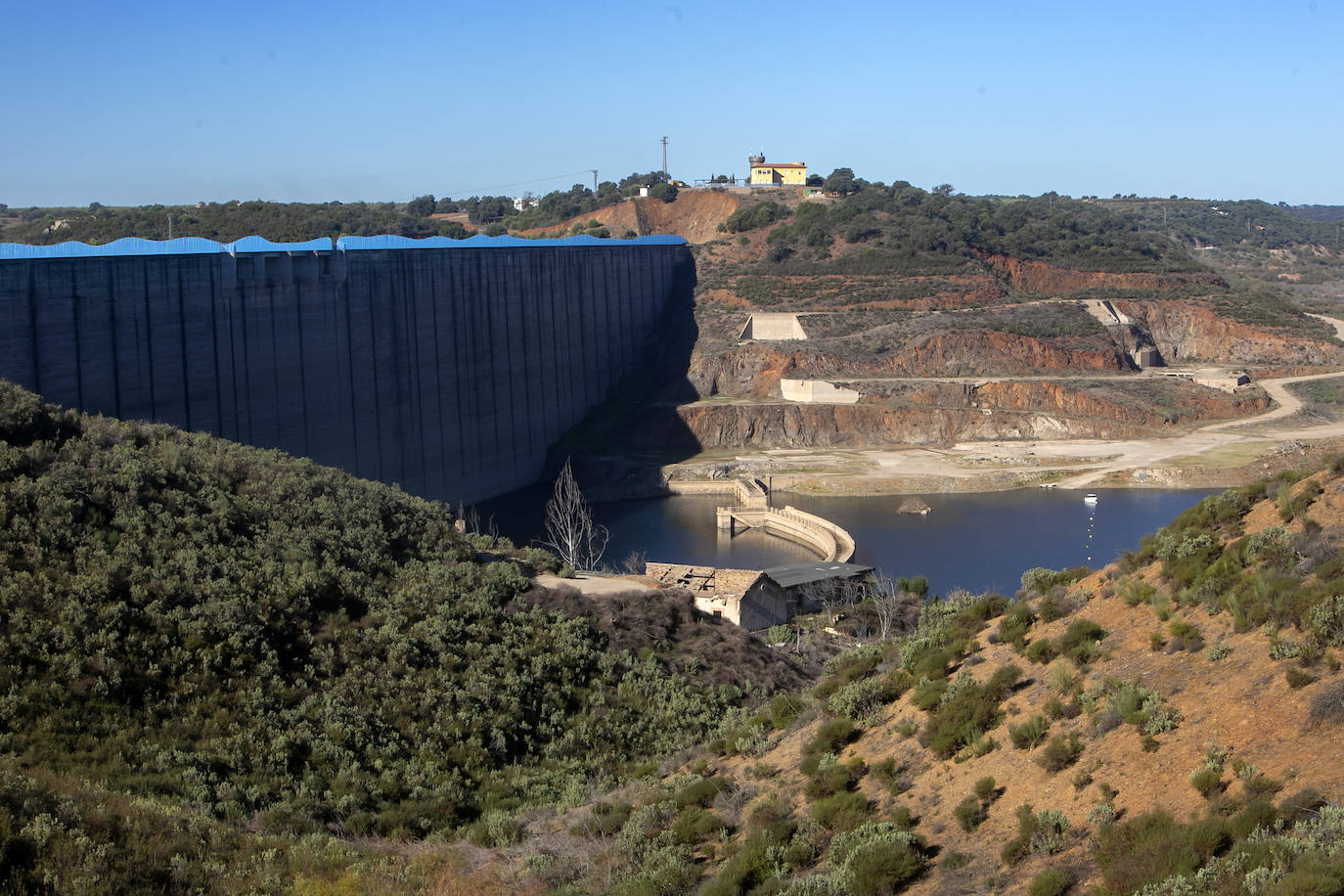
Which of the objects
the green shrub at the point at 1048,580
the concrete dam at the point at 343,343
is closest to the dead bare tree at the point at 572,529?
the concrete dam at the point at 343,343

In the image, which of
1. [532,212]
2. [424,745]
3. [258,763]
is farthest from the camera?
[532,212]

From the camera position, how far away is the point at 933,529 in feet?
188

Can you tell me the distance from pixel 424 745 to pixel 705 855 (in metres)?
6.07

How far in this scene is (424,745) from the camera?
18.3m

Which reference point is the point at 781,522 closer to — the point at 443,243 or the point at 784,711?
the point at 443,243

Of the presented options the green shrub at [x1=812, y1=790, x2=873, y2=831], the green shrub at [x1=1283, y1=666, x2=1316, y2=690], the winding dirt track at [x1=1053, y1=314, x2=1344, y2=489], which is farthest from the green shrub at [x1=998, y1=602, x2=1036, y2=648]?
the winding dirt track at [x1=1053, y1=314, x2=1344, y2=489]

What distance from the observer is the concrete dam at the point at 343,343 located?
138ft

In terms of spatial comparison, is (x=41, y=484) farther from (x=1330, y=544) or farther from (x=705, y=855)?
(x=1330, y=544)

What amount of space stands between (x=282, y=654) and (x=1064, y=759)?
11710mm

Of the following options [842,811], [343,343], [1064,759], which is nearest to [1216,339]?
[343,343]

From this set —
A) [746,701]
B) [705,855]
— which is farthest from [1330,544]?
[746,701]

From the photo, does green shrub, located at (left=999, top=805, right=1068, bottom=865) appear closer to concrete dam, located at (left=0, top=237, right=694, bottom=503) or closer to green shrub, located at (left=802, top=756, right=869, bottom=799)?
green shrub, located at (left=802, top=756, right=869, bottom=799)

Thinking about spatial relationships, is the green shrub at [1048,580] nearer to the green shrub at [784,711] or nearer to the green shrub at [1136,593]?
the green shrub at [1136,593]

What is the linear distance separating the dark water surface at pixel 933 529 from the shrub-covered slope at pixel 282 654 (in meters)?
26.5
